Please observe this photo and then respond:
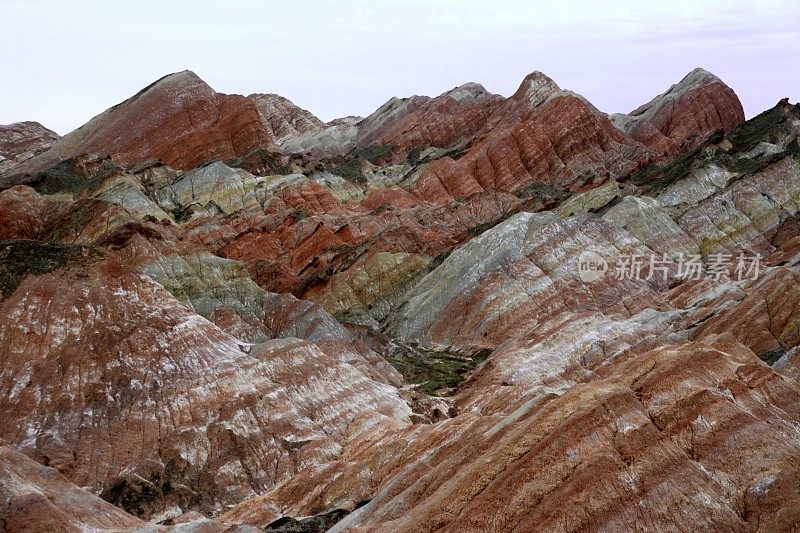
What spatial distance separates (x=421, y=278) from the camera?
5010 inches

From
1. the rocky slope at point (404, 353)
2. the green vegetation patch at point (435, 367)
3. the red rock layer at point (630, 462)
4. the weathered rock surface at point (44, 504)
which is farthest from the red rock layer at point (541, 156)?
the weathered rock surface at point (44, 504)

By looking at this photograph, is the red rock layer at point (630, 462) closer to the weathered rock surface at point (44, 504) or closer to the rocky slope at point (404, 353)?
the rocky slope at point (404, 353)

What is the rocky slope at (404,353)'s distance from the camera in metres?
38.5

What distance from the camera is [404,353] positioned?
101750mm

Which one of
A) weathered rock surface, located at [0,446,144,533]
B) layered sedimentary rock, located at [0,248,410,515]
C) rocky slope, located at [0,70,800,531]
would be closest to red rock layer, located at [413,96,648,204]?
rocky slope, located at [0,70,800,531]

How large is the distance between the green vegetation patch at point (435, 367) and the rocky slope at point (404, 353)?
45 cm

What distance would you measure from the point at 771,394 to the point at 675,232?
8543 centimetres

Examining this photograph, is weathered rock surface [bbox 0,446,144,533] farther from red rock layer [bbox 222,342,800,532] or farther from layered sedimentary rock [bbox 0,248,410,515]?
red rock layer [bbox 222,342,800,532]

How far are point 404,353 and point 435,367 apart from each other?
5034 mm

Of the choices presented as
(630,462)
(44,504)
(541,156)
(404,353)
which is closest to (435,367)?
(404,353)

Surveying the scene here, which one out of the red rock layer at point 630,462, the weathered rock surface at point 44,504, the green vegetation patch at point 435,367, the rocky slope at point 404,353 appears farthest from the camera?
the green vegetation patch at point 435,367

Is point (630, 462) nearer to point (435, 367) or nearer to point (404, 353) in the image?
point (435, 367)

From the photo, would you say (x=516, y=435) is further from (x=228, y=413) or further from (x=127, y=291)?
(x=127, y=291)

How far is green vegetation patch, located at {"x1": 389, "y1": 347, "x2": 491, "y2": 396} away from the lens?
90.1 m
